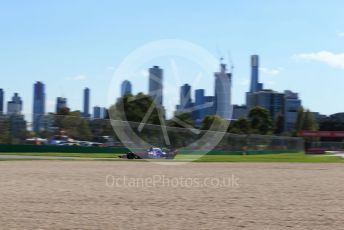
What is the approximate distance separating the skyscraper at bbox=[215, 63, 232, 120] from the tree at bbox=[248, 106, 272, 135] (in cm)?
11555

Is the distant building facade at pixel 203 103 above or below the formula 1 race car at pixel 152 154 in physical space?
above

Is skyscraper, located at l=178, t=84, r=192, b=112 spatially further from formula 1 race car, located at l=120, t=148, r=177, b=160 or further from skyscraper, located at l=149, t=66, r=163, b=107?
formula 1 race car, located at l=120, t=148, r=177, b=160

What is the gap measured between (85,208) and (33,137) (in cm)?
4402

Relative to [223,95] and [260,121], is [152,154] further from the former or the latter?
[260,121]

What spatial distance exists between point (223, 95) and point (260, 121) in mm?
119511

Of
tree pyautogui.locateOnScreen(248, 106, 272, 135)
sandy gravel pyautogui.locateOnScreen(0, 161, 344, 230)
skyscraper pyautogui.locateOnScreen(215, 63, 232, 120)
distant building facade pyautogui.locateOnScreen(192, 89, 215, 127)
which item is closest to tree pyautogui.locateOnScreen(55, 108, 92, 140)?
distant building facade pyautogui.locateOnScreen(192, 89, 215, 127)

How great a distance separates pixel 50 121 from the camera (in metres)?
55.8

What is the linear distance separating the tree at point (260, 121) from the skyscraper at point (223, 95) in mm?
115546

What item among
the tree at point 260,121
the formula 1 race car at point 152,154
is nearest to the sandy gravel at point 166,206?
the formula 1 race car at point 152,154

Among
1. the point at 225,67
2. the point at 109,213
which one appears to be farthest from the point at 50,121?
the point at 109,213

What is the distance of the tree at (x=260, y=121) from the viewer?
14412 centimetres

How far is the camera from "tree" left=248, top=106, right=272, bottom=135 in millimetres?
144125

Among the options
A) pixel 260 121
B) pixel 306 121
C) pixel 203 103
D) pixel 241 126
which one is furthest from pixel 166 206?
pixel 306 121

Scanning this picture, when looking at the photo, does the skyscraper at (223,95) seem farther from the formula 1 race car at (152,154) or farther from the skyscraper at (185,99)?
the formula 1 race car at (152,154)
